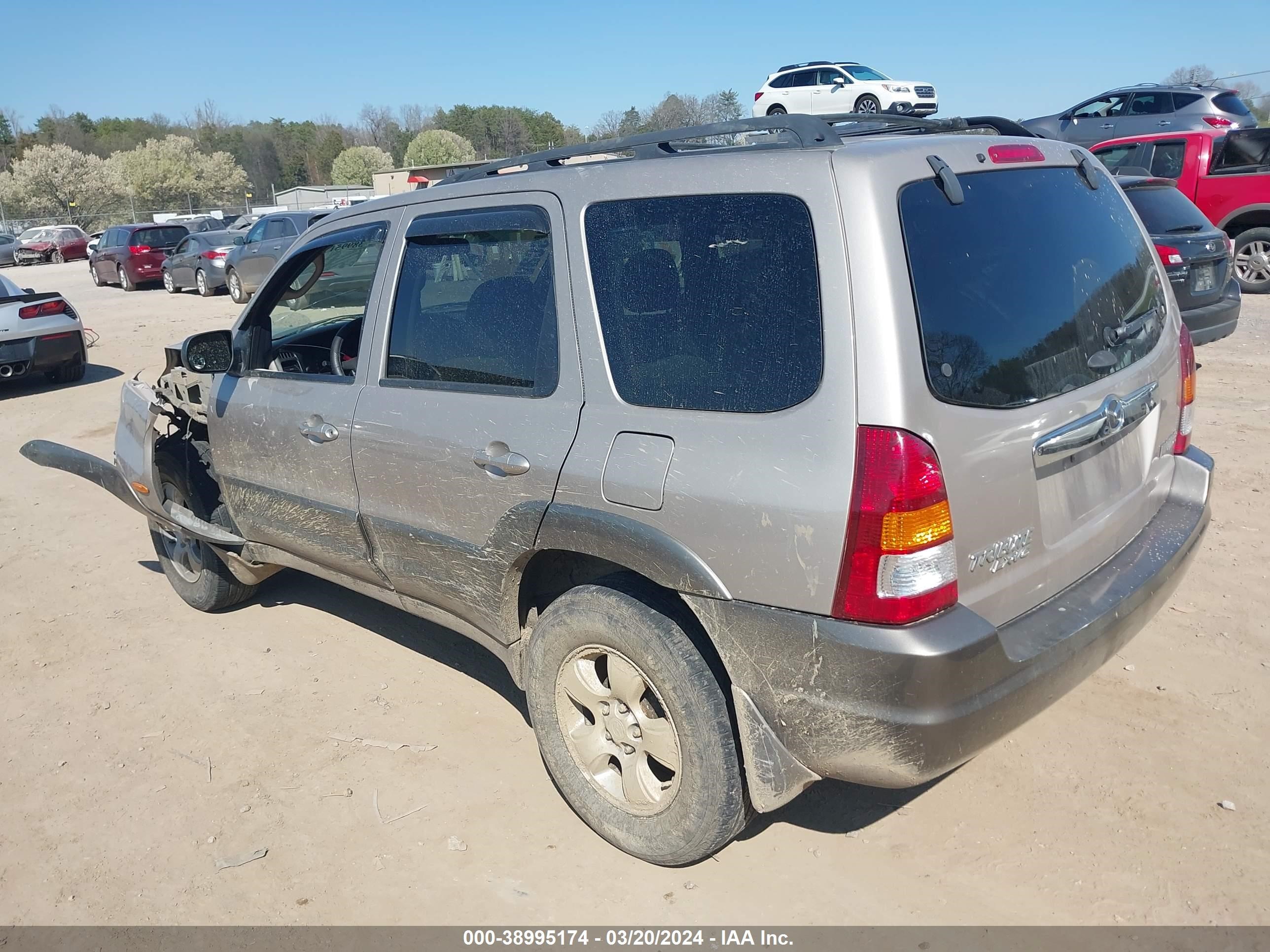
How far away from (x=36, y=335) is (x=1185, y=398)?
39.5ft

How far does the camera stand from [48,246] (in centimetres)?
4056

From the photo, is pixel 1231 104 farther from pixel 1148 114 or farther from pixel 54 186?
pixel 54 186

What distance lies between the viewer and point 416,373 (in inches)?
133

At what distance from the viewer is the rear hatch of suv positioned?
2.25 meters

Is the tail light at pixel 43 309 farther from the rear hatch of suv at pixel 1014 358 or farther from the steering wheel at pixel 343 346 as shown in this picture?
the rear hatch of suv at pixel 1014 358

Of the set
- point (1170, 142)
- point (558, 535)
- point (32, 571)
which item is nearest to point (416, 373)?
point (558, 535)

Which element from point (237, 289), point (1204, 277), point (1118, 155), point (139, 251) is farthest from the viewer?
point (139, 251)

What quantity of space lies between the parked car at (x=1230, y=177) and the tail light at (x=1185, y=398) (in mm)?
9829

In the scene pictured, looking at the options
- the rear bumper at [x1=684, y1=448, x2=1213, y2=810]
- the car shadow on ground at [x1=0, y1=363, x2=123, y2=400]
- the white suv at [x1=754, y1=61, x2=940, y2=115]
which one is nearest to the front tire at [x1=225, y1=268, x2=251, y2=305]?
the car shadow on ground at [x1=0, y1=363, x2=123, y2=400]

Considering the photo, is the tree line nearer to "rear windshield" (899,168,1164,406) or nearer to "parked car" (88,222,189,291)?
"parked car" (88,222,189,291)

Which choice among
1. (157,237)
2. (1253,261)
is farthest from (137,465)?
(157,237)

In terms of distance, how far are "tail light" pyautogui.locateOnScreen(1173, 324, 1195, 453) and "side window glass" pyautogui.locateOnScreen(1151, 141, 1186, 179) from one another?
421 inches

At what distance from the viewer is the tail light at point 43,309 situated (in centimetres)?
1138

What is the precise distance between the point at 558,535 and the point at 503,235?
1019 mm
